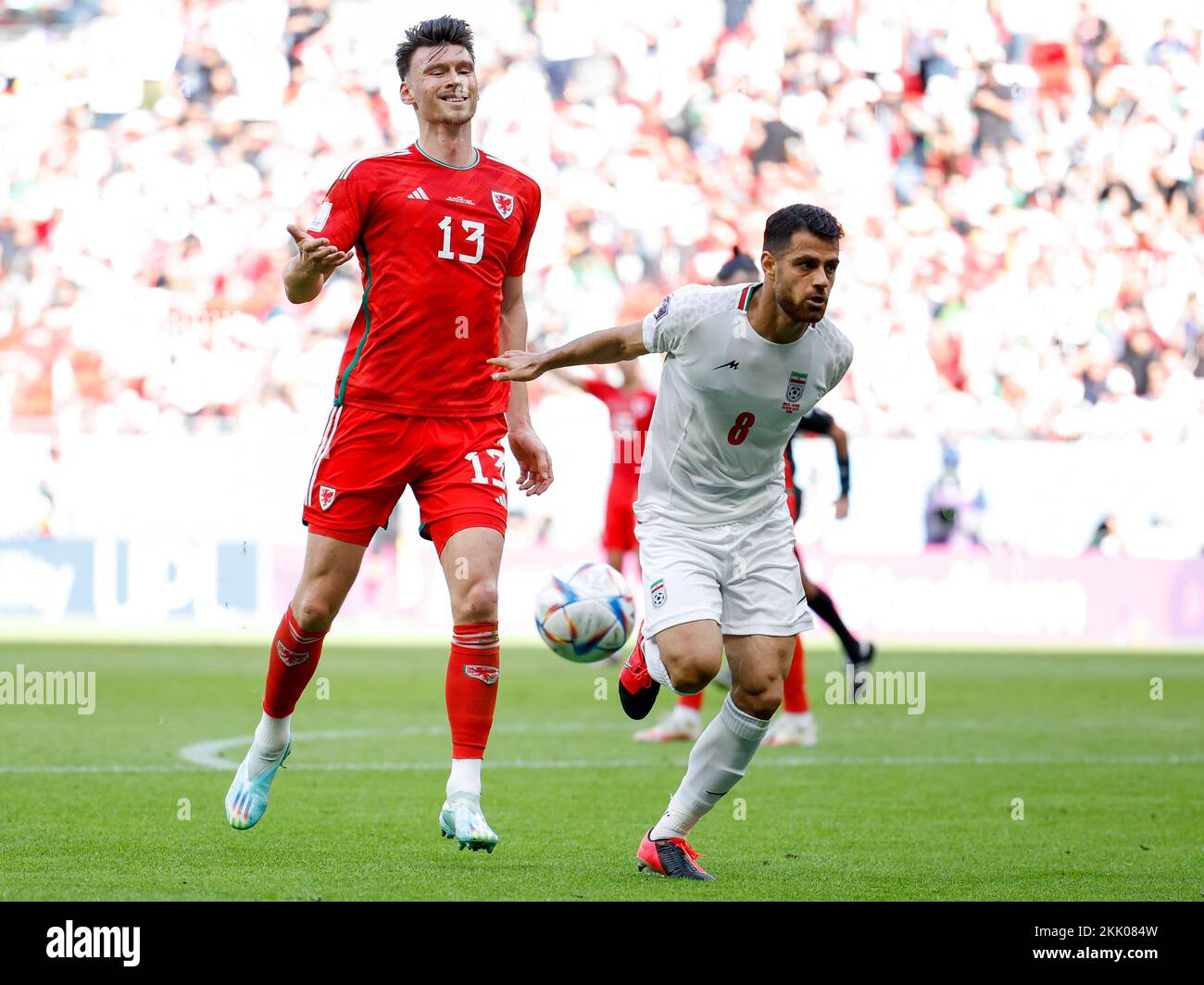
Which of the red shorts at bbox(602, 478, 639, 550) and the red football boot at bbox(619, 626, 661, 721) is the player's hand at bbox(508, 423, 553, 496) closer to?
the red football boot at bbox(619, 626, 661, 721)

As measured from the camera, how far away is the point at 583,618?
7383mm

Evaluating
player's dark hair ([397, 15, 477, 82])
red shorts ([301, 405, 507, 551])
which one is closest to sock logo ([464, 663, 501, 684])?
red shorts ([301, 405, 507, 551])

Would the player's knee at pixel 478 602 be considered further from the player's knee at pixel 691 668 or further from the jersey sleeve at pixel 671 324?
the jersey sleeve at pixel 671 324

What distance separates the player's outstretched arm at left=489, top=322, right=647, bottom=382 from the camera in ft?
19.2

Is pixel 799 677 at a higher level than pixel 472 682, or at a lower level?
lower

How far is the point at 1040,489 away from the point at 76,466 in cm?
1064

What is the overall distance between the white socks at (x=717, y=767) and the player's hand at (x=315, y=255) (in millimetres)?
1921

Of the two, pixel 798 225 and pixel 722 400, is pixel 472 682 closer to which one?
pixel 722 400

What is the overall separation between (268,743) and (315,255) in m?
1.82

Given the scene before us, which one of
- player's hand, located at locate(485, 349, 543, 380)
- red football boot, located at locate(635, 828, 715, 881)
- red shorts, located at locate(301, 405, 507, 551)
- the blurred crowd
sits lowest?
red football boot, located at locate(635, 828, 715, 881)

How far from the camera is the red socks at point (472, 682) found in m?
6.02

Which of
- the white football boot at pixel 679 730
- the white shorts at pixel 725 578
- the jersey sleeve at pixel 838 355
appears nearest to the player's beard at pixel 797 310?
the jersey sleeve at pixel 838 355

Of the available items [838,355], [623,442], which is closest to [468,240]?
[838,355]

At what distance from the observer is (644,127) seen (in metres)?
23.5
